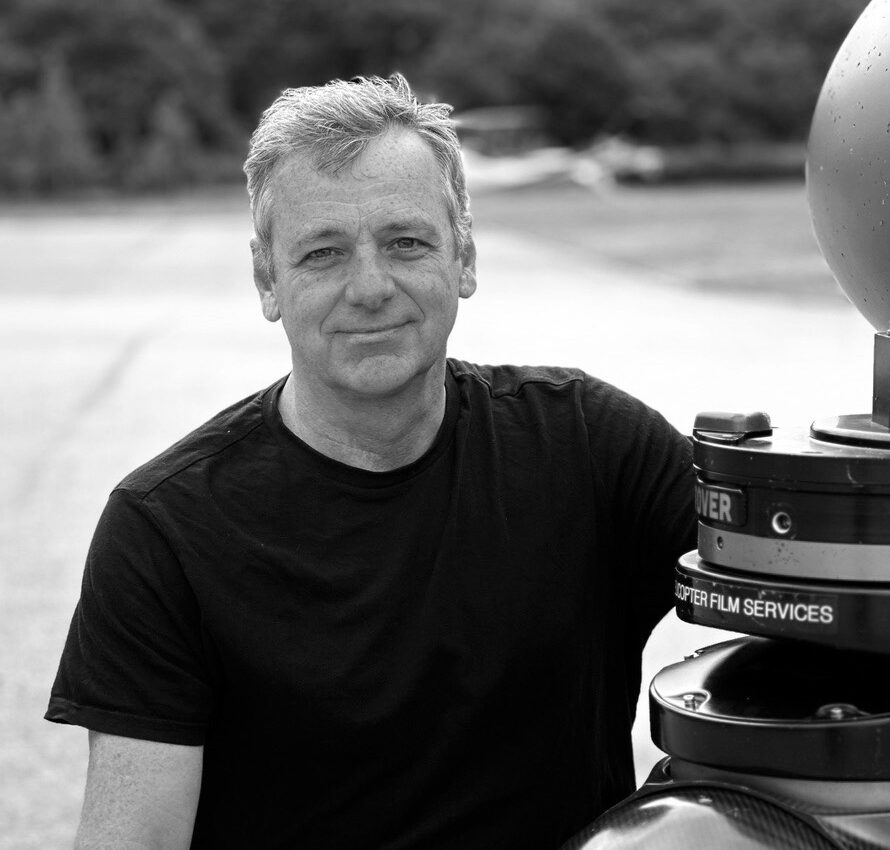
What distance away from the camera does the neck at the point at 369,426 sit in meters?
2.16

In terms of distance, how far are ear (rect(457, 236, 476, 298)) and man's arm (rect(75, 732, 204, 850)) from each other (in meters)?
0.75

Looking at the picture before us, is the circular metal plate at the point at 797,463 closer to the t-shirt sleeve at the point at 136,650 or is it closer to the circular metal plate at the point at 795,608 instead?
the circular metal plate at the point at 795,608

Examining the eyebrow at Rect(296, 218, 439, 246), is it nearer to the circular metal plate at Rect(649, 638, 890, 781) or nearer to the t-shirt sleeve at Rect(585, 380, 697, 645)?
the t-shirt sleeve at Rect(585, 380, 697, 645)

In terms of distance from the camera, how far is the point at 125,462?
8.98 m

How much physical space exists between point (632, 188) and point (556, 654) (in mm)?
53648

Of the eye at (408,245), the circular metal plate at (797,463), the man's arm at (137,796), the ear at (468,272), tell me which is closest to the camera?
the circular metal plate at (797,463)

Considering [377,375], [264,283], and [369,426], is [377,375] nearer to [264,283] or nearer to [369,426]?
[369,426]

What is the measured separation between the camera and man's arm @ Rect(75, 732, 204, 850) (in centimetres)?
197

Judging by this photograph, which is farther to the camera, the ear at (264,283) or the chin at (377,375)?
the ear at (264,283)

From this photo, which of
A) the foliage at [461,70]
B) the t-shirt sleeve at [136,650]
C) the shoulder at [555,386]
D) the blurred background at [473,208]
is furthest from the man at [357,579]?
the foliage at [461,70]

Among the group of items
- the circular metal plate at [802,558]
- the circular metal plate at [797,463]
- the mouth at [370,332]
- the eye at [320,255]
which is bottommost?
the circular metal plate at [802,558]

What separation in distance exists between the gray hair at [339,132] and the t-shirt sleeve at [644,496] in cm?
34

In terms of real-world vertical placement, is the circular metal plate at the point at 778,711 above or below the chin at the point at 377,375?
below

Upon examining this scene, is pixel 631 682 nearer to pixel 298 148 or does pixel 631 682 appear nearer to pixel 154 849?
pixel 154 849
